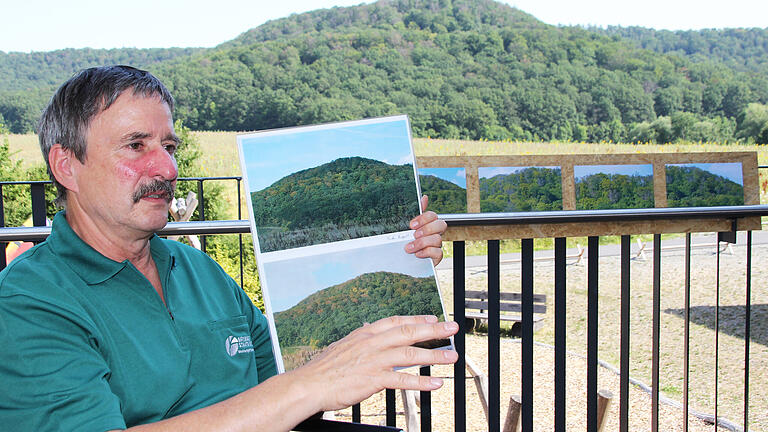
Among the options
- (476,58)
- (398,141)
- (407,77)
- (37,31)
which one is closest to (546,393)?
(398,141)

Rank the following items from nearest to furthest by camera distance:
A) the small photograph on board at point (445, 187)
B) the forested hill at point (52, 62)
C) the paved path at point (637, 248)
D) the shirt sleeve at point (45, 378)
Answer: the shirt sleeve at point (45, 378)
the small photograph on board at point (445, 187)
the paved path at point (637, 248)
the forested hill at point (52, 62)

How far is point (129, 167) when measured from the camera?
94 cm

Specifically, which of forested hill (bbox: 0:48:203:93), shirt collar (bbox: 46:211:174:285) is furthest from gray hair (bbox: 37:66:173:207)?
forested hill (bbox: 0:48:203:93)

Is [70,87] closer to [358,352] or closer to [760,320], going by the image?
[358,352]

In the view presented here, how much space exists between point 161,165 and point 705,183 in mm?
6437

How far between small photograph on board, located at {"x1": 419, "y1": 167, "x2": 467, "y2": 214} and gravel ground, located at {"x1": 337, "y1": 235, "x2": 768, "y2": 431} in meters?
1.63

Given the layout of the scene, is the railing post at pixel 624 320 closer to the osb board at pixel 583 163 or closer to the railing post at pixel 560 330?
the railing post at pixel 560 330

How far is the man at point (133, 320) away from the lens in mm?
731

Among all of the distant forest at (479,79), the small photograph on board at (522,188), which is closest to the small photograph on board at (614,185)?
the small photograph on board at (522,188)

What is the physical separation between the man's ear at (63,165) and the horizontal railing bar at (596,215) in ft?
2.51

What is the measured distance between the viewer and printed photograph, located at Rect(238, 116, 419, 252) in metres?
0.88

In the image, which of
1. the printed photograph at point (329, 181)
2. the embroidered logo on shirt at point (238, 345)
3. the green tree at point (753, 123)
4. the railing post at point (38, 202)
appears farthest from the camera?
the green tree at point (753, 123)

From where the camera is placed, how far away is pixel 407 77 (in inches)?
1529

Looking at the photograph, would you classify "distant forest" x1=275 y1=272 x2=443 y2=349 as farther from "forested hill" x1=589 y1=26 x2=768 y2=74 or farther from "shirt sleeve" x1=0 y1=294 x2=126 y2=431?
"forested hill" x1=589 y1=26 x2=768 y2=74
